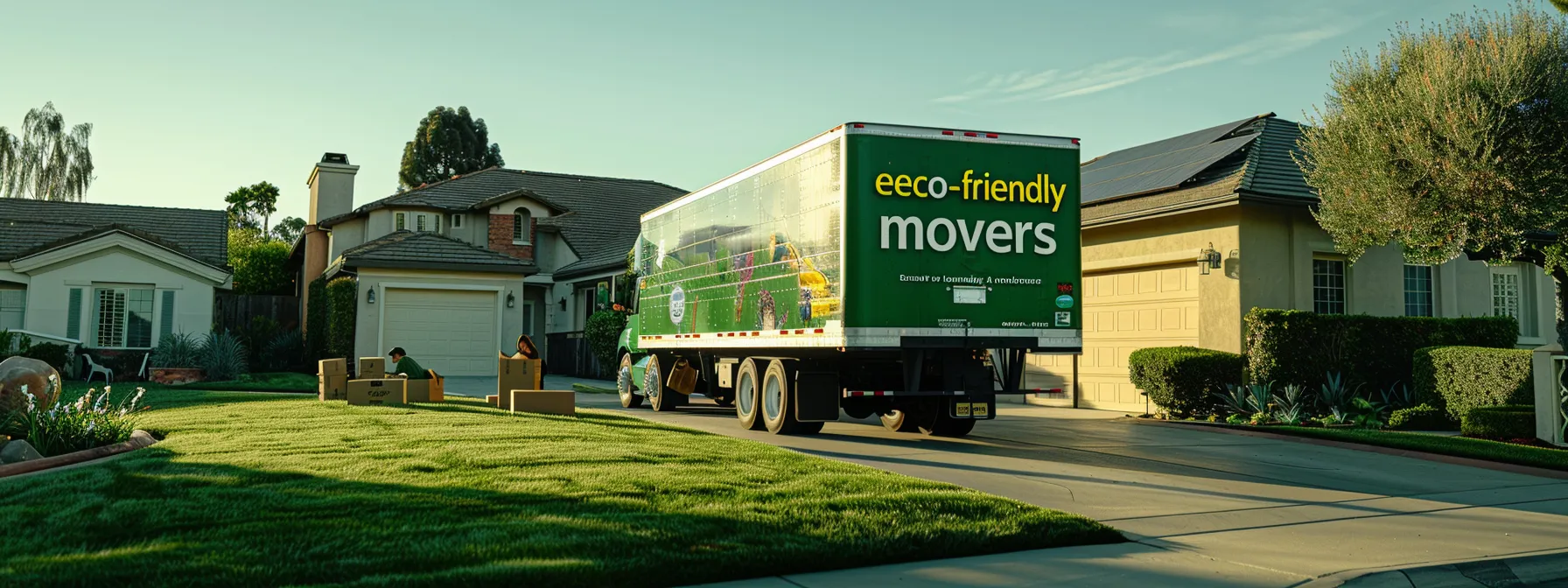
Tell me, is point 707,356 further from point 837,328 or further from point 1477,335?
point 1477,335

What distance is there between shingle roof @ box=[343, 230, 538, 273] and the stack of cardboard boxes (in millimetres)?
11439

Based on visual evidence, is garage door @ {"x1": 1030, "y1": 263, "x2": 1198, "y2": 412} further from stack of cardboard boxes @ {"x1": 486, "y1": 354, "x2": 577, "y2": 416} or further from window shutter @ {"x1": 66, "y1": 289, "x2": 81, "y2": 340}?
window shutter @ {"x1": 66, "y1": 289, "x2": 81, "y2": 340}

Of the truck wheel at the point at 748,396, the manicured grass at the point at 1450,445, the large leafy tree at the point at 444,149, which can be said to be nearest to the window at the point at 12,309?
the truck wheel at the point at 748,396

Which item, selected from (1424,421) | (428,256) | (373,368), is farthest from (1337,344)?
(428,256)

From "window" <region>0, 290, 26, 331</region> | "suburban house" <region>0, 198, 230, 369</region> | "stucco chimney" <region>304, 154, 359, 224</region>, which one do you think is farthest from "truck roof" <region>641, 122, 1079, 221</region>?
"stucco chimney" <region>304, 154, 359, 224</region>

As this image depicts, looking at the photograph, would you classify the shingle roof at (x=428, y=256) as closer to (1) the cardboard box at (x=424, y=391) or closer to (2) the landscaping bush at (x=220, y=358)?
(2) the landscaping bush at (x=220, y=358)

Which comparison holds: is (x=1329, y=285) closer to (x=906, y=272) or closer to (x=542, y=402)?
(x=906, y=272)

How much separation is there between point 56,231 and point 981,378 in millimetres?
25753

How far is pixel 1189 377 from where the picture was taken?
17031 millimetres

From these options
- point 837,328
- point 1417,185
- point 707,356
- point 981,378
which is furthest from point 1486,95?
point 707,356

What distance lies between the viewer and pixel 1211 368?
17.0 m

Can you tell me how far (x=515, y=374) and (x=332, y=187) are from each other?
23987 millimetres

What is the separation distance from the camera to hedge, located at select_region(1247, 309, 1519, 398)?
1677 centimetres

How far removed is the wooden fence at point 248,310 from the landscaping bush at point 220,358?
14.7 ft
